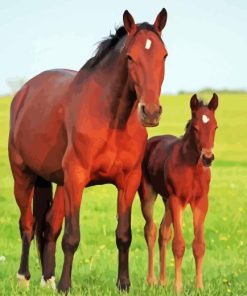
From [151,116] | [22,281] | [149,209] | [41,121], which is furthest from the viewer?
[22,281]

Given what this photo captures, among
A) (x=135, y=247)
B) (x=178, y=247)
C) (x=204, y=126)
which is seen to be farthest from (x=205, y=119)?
(x=135, y=247)

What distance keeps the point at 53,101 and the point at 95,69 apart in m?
0.86

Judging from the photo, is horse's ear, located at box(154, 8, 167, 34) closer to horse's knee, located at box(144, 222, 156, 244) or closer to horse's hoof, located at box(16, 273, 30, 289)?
horse's knee, located at box(144, 222, 156, 244)

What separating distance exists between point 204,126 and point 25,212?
9.71 feet

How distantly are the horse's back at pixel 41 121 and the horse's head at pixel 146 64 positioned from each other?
1.33 metres

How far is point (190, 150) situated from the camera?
918 centimetres

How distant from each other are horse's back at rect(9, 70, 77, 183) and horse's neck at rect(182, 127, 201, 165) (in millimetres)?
1350

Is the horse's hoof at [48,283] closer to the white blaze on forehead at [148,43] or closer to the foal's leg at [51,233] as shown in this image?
the foal's leg at [51,233]

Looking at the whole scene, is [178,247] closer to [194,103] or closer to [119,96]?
[194,103]

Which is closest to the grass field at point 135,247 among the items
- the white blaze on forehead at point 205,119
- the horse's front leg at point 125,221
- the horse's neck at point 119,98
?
the horse's front leg at point 125,221

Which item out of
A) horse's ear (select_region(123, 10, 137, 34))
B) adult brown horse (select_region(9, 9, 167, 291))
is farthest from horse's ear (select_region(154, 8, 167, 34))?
horse's ear (select_region(123, 10, 137, 34))

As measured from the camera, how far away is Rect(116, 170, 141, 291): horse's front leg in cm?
863

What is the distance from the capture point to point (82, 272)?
37.7 feet

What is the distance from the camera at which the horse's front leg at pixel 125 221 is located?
28.3 ft
